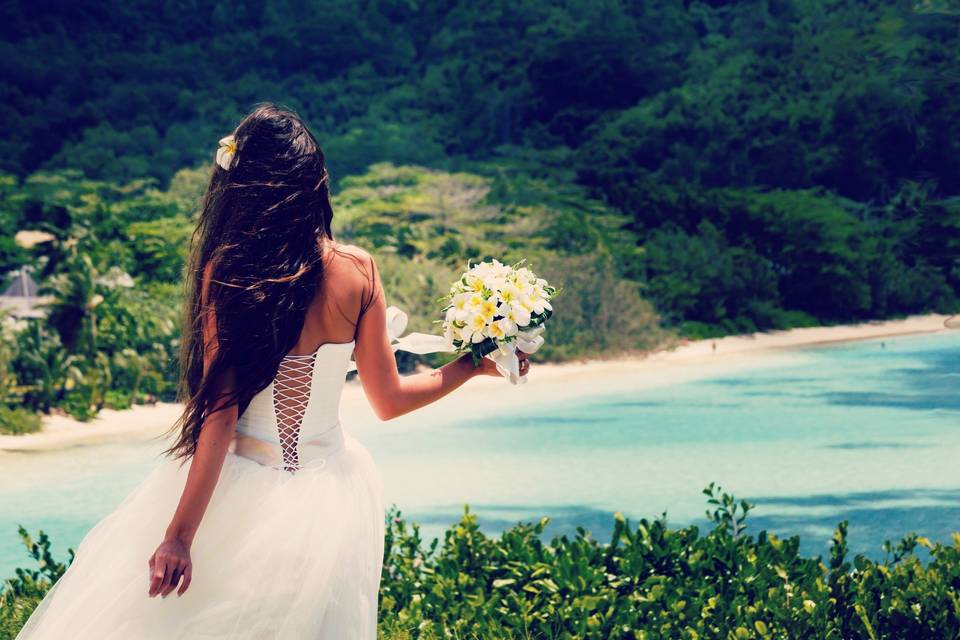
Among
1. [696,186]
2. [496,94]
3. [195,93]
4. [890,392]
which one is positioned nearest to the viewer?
[890,392]

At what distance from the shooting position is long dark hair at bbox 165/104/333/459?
94.4 inches

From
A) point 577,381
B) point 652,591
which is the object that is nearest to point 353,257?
point 652,591

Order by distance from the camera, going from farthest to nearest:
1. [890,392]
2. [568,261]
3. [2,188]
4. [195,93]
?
[195,93], [2,188], [568,261], [890,392]

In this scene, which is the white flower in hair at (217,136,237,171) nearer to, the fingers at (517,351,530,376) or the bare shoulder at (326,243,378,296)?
the bare shoulder at (326,243,378,296)

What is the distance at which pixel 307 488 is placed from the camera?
251 cm

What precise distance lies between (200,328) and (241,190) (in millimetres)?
302

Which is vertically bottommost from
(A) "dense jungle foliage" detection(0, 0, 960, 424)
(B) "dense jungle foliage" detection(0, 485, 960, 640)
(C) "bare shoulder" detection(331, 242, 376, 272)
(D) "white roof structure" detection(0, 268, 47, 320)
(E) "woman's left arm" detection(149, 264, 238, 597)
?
(B) "dense jungle foliage" detection(0, 485, 960, 640)

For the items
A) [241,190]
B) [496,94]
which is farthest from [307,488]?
[496,94]

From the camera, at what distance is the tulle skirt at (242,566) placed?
241 centimetres

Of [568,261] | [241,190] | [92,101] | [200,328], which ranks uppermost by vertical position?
[92,101]

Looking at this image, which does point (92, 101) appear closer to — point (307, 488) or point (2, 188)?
point (2, 188)

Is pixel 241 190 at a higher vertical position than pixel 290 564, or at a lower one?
higher

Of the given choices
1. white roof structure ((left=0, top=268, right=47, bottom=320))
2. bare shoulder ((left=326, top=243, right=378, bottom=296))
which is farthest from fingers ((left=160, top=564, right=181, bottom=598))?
white roof structure ((left=0, top=268, right=47, bottom=320))

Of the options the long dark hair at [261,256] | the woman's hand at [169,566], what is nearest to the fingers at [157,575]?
the woman's hand at [169,566]
